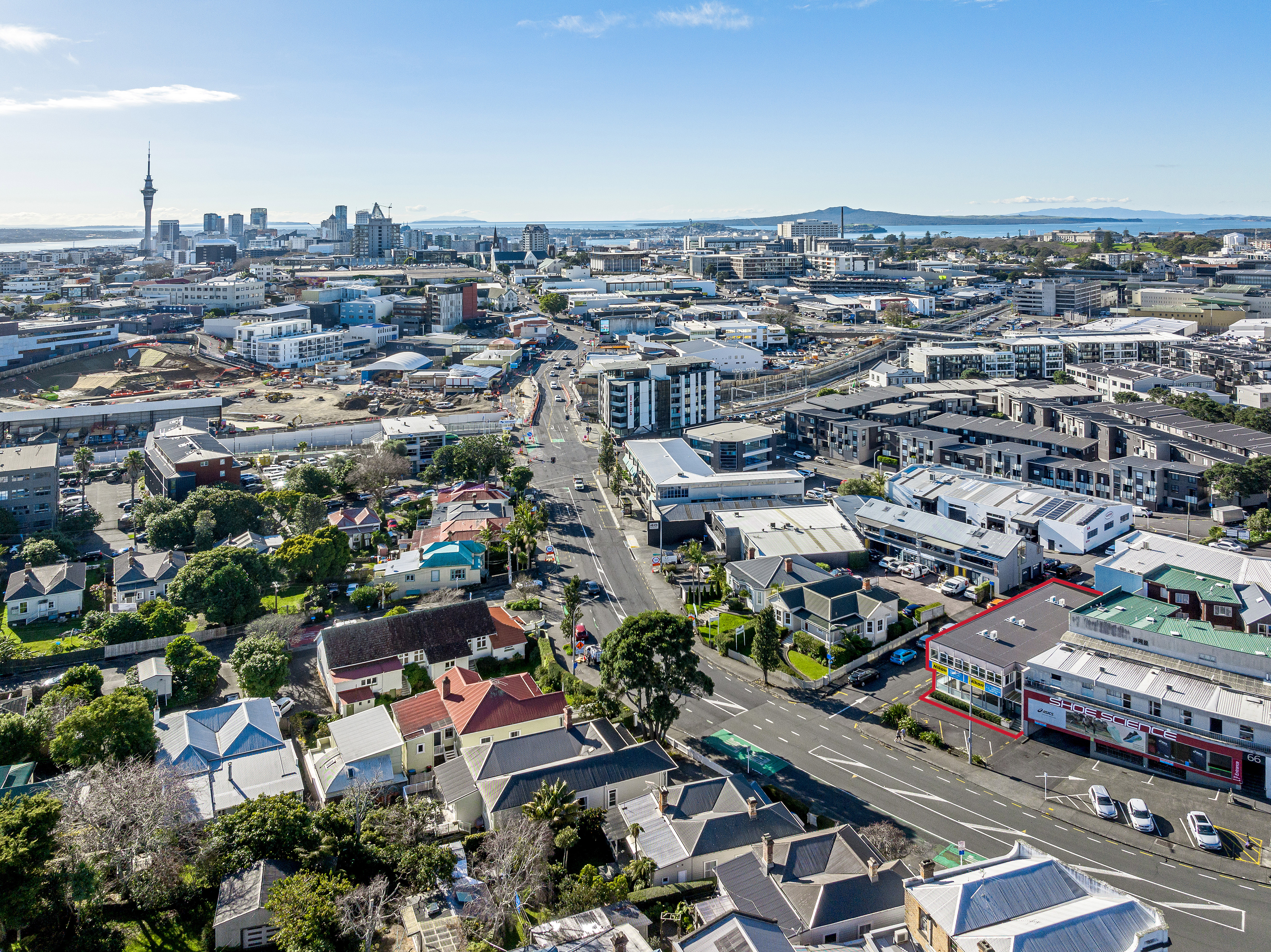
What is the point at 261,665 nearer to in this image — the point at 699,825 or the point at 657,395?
the point at 699,825

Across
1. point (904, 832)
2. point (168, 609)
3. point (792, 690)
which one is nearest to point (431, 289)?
point (168, 609)

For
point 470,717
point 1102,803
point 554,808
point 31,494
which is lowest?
point 1102,803

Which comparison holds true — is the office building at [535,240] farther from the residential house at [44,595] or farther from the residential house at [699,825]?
the residential house at [699,825]

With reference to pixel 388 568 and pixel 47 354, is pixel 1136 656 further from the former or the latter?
pixel 47 354

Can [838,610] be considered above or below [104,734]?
above

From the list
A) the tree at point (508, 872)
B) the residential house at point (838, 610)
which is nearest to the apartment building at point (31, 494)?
the tree at point (508, 872)

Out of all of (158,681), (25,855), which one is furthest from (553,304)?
(25,855)

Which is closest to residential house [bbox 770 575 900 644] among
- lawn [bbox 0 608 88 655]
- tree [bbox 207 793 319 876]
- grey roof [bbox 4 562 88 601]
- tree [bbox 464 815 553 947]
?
tree [bbox 464 815 553 947]
